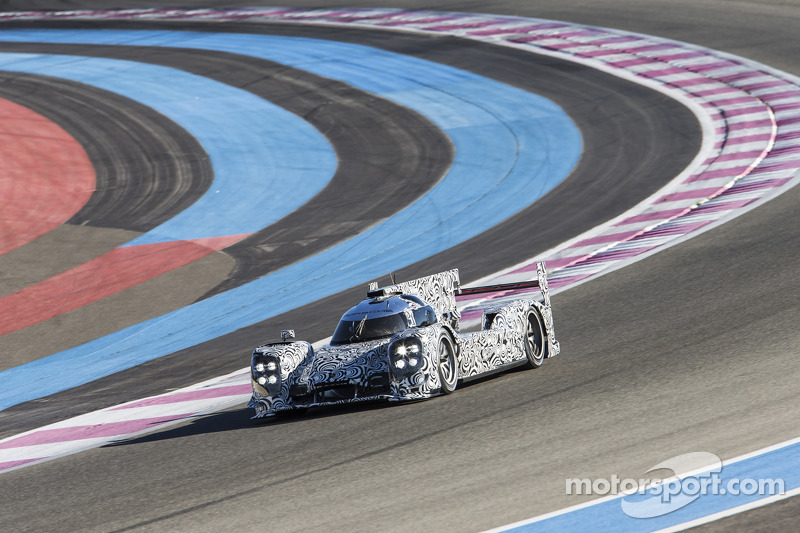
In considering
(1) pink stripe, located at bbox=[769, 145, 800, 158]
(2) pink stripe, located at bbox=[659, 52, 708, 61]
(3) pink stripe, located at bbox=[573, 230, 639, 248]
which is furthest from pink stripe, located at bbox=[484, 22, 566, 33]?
(3) pink stripe, located at bbox=[573, 230, 639, 248]

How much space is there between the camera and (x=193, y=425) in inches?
389

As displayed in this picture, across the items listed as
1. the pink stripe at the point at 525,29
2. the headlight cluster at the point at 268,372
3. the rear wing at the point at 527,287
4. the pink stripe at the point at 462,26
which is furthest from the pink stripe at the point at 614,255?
the pink stripe at the point at 462,26

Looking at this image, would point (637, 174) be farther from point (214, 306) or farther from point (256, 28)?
point (256, 28)

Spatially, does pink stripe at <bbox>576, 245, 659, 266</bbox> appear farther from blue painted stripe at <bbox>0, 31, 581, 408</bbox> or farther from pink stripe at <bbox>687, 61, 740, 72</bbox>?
pink stripe at <bbox>687, 61, 740, 72</bbox>

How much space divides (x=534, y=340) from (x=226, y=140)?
13928 millimetres

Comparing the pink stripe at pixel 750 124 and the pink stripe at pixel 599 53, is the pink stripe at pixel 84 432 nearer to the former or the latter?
the pink stripe at pixel 750 124

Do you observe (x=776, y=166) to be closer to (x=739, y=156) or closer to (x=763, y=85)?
(x=739, y=156)

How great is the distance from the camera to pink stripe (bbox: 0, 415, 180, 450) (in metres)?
10.2

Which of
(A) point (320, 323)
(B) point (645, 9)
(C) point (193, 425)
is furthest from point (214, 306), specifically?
(B) point (645, 9)

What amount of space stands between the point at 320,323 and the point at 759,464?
7887 mm

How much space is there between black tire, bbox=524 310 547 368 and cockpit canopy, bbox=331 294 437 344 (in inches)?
37.5

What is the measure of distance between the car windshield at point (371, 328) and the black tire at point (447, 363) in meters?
0.56

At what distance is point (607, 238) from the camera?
50.4ft

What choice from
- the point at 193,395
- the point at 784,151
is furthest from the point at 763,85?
the point at 193,395
